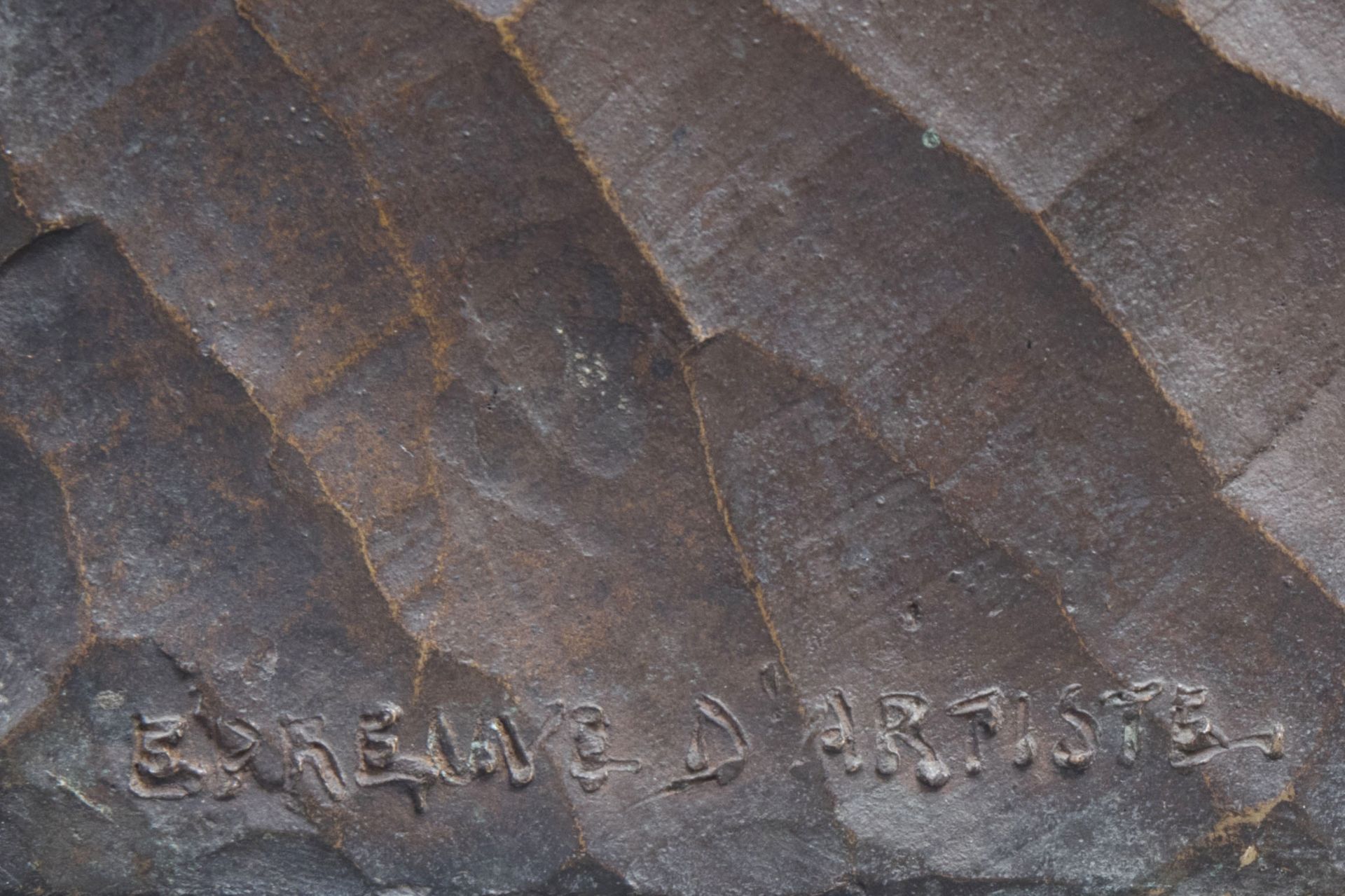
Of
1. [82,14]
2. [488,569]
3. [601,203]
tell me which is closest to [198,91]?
[82,14]

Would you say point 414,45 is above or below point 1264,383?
above

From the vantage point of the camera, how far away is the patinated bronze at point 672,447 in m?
0.94

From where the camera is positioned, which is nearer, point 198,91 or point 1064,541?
point 198,91

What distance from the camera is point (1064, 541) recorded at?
1030 mm

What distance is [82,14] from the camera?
0.92 metres

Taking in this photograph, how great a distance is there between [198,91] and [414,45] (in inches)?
7.2

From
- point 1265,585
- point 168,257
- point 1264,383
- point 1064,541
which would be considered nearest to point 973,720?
point 1064,541

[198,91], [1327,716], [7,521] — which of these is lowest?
[1327,716]

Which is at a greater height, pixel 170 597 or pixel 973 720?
pixel 170 597

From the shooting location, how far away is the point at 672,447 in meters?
1.00

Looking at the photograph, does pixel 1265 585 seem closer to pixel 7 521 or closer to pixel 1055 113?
pixel 1055 113

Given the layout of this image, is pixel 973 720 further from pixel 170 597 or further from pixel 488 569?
pixel 170 597

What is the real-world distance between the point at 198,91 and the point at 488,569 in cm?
46

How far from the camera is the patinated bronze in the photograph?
3.07 feet
